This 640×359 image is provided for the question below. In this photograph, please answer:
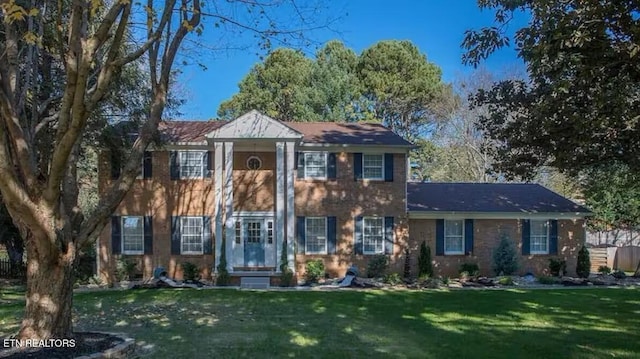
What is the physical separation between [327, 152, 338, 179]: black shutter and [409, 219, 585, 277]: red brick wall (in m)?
3.73

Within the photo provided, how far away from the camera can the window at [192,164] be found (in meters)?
20.9

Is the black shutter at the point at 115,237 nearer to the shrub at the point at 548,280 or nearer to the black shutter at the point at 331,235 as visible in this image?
the black shutter at the point at 331,235

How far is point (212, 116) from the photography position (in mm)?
39969

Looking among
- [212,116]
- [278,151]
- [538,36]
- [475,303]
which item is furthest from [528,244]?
[212,116]

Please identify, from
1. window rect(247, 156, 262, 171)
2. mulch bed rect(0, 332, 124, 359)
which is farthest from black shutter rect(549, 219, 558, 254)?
mulch bed rect(0, 332, 124, 359)

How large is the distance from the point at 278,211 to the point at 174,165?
14.8 ft

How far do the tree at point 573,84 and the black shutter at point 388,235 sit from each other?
8.46 meters

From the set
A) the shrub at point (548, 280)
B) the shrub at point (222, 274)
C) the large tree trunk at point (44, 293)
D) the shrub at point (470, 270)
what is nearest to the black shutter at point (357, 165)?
the shrub at point (470, 270)

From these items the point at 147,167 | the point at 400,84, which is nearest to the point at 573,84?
the point at 147,167

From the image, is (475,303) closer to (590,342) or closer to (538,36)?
(590,342)

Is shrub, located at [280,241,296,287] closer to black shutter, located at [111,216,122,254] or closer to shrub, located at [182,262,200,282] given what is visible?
shrub, located at [182,262,200,282]

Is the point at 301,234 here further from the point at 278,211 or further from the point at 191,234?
the point at 191,234

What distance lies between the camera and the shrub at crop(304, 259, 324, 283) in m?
20.2

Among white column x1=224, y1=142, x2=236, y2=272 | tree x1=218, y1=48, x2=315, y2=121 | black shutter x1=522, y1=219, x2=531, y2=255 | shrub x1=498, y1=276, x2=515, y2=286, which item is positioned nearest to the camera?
shrub x1=498, y1=276, x2=515, y2=286
